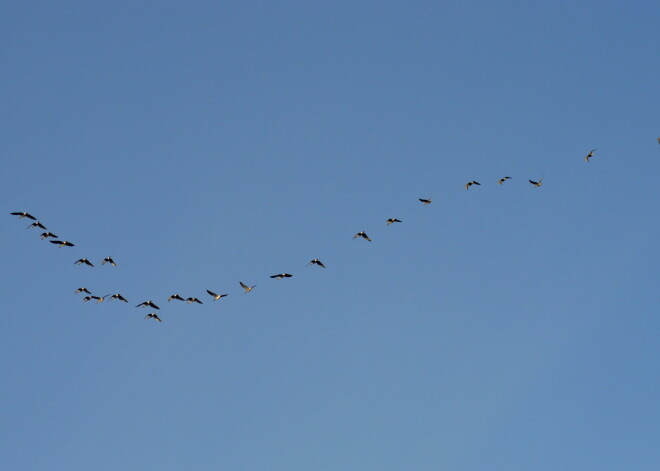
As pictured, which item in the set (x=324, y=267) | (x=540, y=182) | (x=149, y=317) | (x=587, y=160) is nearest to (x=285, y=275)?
(x=324, y=267)

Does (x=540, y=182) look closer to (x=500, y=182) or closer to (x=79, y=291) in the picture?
(x=500, y=182)

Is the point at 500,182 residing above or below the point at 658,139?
above

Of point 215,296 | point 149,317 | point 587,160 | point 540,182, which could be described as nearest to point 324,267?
point 215,296

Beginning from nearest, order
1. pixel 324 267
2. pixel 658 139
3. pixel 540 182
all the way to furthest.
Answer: pixel 658 139
pixel 324 267
pixel 540 182

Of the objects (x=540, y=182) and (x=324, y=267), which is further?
(x=540, y=182)

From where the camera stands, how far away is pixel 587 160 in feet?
503

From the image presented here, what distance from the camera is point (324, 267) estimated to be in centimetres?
14138

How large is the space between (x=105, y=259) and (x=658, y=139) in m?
96.1

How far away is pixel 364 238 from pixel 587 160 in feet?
150

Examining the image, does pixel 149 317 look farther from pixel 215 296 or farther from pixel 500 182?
pixel 500 182

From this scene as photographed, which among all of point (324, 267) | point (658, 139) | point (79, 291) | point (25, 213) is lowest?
point (658, 139)

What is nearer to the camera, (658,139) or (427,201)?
(658,139)

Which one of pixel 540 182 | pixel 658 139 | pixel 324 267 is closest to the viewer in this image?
pixel 658 139

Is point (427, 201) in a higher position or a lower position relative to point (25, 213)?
lower
